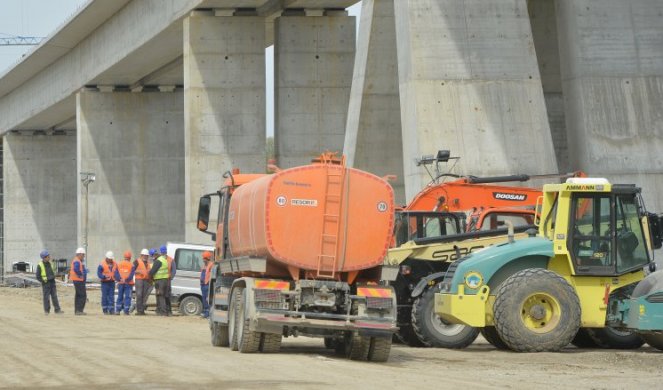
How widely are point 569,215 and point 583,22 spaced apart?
11737 mm

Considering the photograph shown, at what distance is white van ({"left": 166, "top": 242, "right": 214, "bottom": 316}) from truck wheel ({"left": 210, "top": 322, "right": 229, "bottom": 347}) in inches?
503

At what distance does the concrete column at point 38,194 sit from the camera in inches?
3036

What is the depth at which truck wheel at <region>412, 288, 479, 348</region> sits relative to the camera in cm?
1991

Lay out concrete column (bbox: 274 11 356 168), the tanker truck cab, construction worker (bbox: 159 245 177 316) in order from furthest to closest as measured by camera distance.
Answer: concrete column (bbox: 274 11 356 168) < construction worker (bbox: 159 245 177 316) < the tanker truck cab

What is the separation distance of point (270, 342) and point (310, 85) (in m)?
26.4

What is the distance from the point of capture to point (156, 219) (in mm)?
60062

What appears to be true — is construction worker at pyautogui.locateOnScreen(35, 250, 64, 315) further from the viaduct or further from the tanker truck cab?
the tanker truck cab

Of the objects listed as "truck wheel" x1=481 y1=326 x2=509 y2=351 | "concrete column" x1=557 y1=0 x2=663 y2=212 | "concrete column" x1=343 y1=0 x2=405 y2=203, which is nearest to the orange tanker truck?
"truck wheel" x1=481 y1=326 x2=509 y2=351

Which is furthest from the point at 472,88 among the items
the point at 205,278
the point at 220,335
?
the point at 220,335

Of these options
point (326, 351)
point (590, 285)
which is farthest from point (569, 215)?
point (326, 351)

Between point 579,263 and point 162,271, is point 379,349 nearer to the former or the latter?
point 579,263

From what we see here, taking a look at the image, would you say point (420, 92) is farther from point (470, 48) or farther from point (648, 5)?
point (648, 5)

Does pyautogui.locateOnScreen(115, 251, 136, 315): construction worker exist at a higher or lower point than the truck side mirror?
lower

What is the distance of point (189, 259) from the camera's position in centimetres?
3312
